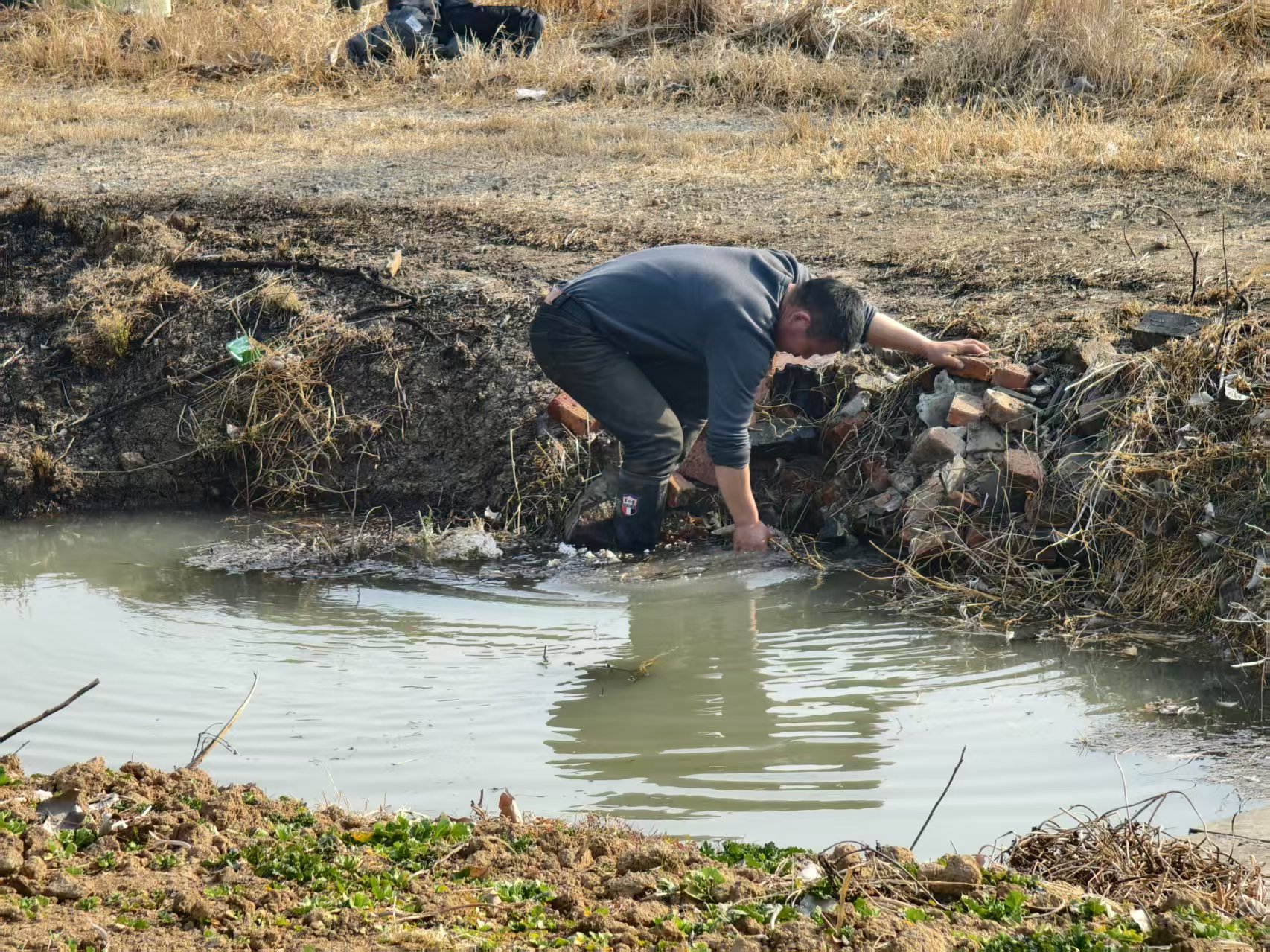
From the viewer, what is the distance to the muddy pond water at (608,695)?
373 cm

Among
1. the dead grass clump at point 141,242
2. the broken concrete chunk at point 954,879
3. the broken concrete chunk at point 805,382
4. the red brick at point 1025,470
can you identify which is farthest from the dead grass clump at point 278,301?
the broken concrete chunk at point 954,879

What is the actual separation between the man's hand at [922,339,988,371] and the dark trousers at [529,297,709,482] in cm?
97

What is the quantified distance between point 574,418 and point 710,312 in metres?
1.44

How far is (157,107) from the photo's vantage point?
11711 mm

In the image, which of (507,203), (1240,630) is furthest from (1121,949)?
(507,203)

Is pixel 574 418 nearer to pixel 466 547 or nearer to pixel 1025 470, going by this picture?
pixel 466 547

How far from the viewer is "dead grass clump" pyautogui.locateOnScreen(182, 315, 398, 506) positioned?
6.67 meters

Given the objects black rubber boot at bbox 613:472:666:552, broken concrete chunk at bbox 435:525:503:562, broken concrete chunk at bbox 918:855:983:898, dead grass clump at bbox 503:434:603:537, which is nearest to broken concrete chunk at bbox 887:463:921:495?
black rubber boot at bbox 613:472:666:552

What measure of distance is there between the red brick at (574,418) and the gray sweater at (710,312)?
770mm

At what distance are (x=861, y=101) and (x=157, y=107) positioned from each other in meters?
6.23

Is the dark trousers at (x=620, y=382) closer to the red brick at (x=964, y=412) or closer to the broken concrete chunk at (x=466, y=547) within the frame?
the broken concrete chunk at (x=466, y=547)

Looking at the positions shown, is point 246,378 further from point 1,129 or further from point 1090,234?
point 1,129

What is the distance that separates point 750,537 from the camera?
5316mm

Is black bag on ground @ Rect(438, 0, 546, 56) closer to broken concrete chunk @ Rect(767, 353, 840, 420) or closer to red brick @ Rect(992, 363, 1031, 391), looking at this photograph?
broken concrete chunk @ Rect(767, 353, 840, 420)
